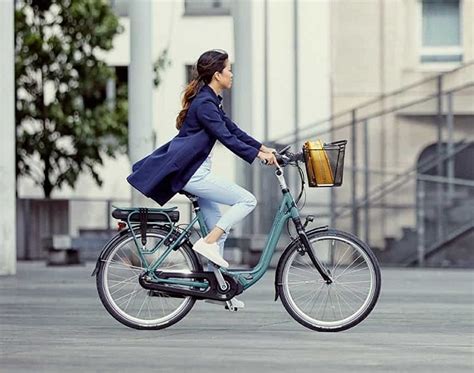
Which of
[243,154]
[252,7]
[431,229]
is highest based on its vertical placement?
[252,7]

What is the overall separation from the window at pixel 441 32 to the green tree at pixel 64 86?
6182mm

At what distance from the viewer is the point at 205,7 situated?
3547 cm

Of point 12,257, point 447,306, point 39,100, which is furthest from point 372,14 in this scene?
point 447,306

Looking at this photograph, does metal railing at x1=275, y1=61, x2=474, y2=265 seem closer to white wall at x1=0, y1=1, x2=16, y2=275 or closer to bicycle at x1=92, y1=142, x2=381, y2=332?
white wall at x1=0, y1=1, x2=16, y2=275

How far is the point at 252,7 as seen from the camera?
32.5 m

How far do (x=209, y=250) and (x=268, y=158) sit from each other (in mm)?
732

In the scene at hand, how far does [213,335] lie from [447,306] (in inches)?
157

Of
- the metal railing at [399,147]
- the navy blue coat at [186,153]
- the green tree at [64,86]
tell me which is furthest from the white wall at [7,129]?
the green tree at [64,86]

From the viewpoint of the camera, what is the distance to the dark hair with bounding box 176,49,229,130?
37.8 ft

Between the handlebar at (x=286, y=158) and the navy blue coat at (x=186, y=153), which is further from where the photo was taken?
the handlebar at (x=286, y=158)

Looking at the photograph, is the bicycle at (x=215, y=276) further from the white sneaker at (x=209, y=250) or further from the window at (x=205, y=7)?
the window at (x=205, y=7)

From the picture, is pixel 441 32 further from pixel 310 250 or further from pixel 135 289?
pixel 135 289

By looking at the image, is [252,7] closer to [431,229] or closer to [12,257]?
[431,229]

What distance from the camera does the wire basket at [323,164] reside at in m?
11.1
